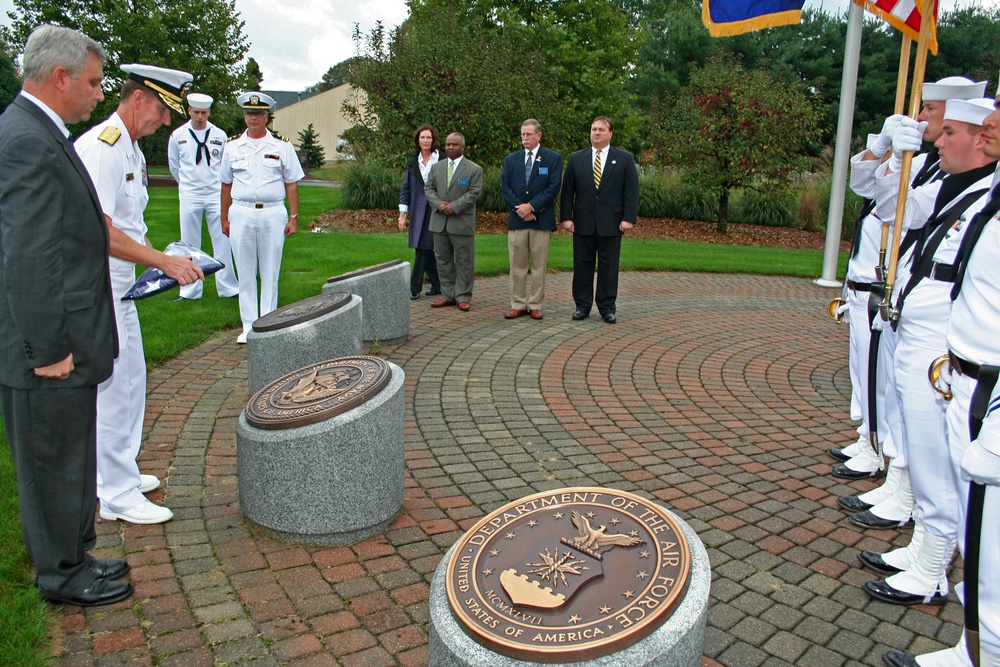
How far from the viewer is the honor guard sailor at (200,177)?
8867 mm

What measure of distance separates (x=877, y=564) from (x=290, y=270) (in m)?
8.94

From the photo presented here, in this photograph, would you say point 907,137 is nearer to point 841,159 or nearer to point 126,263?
point 126,263

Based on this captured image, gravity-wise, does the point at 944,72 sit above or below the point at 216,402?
above

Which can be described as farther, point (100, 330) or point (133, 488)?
point (133, 488)

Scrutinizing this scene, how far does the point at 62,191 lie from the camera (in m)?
3.01

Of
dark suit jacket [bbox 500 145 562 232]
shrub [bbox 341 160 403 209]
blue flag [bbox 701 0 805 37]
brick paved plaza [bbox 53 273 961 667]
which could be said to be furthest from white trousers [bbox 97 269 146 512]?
shrub [bbox 341 160 403 209]

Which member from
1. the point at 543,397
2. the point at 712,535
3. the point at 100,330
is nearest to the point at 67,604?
the point at 100,330

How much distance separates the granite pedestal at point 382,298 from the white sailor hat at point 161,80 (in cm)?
308

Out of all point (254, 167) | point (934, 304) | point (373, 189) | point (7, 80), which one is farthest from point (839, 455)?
point (7, 80)

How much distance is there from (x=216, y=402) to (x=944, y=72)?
3492 cm

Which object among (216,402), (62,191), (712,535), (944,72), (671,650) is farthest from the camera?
(944,72)

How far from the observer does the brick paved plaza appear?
3176 millimetres

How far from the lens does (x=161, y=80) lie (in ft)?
13.6

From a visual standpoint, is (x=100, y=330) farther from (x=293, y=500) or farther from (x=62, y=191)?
(x=293, y=500)
